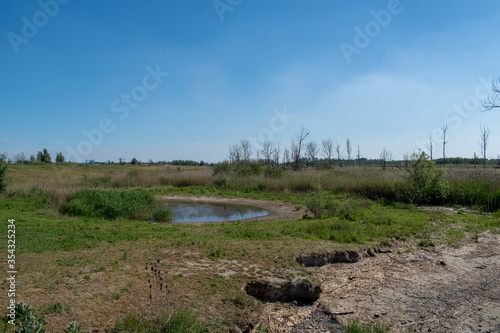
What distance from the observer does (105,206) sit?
1220cm

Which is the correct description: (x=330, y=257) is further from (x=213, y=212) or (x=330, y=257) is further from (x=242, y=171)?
(x=242, y=171)

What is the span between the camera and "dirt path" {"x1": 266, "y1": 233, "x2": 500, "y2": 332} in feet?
13.8

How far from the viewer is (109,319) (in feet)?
11.4

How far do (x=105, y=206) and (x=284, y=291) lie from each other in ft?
31.9

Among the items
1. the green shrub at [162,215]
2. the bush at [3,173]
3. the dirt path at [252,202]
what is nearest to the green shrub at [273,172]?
the dirt path at [252,202]

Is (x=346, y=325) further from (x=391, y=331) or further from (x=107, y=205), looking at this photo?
(x=107, y=205)

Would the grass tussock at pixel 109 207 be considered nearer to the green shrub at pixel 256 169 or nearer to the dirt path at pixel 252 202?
the dirt path at pixel 252 202

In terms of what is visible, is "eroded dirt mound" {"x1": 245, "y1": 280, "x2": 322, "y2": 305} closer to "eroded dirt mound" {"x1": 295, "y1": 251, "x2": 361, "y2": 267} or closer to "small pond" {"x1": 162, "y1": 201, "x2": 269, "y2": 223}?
"eroded dirt mound" {"x1": 295, "y1": 251, "x2": 361, "y2": 267}

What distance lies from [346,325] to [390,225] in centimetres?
594

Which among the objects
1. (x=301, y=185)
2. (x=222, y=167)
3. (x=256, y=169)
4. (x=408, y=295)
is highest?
(x=222, y=167)

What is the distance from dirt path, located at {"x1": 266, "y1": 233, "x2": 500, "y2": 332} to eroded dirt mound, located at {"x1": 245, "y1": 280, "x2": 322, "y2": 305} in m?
0.22

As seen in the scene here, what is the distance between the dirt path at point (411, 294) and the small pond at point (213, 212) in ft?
25.3

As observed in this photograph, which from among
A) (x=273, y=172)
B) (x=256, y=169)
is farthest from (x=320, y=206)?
(x=256, y=169)

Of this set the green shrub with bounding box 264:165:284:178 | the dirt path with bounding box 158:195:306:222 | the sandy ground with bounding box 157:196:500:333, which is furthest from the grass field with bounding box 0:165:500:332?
the green shrub with bounding box 264:165:284:178
